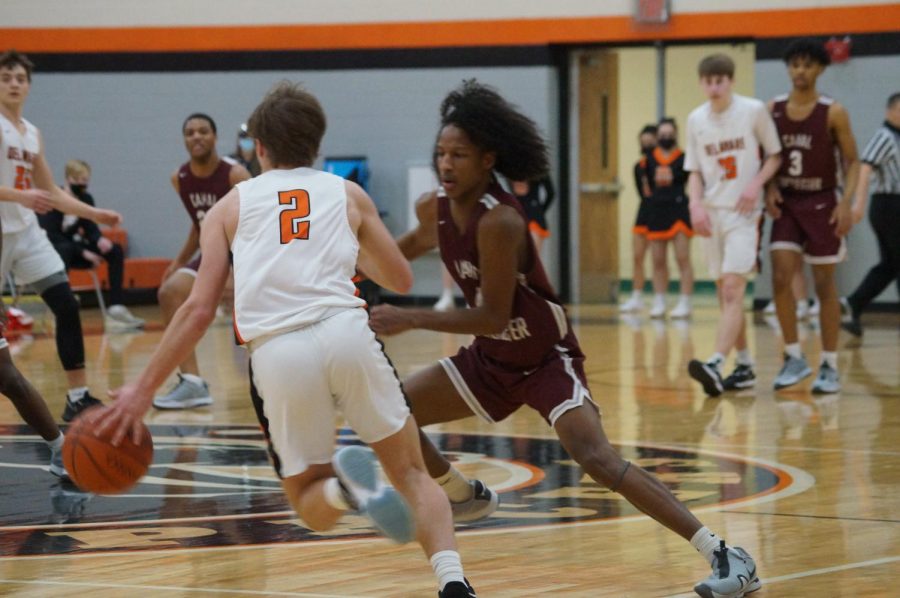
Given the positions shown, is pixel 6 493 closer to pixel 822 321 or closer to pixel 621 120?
pixel 822 321

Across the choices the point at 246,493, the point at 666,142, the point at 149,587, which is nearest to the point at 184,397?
the point at 246,493

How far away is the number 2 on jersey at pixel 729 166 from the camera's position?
8906 millimetres

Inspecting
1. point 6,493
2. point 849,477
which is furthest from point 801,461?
point 6,493

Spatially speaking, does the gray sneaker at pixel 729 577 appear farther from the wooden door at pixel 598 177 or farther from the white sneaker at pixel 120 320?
the wooden door at pixel 598 177

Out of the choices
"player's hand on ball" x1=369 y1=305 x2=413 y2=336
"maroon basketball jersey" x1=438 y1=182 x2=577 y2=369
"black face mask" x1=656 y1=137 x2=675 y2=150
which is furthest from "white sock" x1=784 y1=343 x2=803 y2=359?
"black face mask" x1=656 y1=137 x2=675 y2=150

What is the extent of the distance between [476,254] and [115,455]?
125 cm

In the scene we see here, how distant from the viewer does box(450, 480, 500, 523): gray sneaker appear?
4.86 m

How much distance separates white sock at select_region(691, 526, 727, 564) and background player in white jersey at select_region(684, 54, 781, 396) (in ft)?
14.9

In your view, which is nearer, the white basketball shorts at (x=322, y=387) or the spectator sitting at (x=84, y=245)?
the white basketball shorts at (x=322, y=387)

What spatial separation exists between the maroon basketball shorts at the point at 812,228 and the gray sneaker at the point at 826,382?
0.70 m

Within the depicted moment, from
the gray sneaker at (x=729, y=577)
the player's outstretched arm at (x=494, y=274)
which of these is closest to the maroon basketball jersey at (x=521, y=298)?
the player's outstretched arm at (x=494, y=274)

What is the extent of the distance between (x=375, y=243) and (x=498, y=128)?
708 mm

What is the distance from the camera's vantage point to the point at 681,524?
13.8 ft

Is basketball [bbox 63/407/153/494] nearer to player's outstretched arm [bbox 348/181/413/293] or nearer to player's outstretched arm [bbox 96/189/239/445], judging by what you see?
player's outstretched arm [bbox 96/189/239/445]
